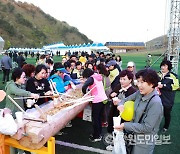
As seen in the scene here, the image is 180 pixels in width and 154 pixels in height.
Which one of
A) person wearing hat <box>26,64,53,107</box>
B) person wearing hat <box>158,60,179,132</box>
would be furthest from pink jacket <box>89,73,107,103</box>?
person wearing hat <box>158,60,179,132</box>

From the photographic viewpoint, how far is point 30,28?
77.2 m

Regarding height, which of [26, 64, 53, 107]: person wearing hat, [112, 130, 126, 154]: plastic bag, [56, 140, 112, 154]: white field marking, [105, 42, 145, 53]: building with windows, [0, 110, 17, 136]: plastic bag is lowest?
[56, 140, 112, 154]: white field marking

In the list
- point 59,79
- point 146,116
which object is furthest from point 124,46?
point 146,116

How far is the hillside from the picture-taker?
6762 cm

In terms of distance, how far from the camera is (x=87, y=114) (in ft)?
18.9

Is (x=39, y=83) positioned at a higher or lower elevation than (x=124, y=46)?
lower

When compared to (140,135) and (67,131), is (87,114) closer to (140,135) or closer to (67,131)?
(67,131)

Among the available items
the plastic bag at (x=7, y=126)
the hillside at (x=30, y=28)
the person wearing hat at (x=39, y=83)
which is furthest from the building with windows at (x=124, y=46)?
the plastic bag at (x=7, y=126)

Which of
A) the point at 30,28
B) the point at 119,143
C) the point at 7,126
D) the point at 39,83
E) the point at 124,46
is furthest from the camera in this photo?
the point at 124,46

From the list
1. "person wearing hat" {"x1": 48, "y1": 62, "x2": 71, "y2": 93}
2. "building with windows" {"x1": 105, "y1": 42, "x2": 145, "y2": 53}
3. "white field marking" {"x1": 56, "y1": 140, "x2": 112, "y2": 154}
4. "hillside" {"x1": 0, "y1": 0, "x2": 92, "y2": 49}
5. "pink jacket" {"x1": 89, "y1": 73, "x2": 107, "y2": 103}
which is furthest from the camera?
"building with windows" {"x1": 105, "y1": 42, "x2": 145, "y2": 53}

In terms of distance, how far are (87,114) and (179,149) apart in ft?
7.29

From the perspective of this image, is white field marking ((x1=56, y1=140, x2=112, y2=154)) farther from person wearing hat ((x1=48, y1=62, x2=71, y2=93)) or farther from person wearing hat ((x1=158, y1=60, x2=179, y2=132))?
person wearing hat ((x1=158, y1=60, x2=179, y2=132))

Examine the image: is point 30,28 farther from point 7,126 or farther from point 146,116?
point 146,116

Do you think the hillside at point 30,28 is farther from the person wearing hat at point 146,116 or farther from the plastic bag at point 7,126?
the person wearing hat at point 146,116
